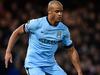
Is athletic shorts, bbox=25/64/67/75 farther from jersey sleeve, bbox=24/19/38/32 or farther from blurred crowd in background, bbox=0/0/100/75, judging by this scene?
blurred crowd in background, bbox=0/0/100/75

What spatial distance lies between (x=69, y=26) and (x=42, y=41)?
235 inches

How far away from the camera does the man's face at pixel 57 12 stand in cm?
883

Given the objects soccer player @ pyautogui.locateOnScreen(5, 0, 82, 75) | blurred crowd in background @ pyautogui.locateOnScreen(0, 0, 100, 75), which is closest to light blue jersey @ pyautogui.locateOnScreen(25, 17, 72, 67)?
soccer player @ pyautogui.locateOnScreen(5, 0, 82, 75)

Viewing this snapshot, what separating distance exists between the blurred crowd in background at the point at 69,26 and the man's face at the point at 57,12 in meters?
4.00

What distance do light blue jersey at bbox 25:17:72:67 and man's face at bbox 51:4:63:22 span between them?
0.18 meters

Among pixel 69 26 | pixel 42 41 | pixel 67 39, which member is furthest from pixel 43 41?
pixel 69 26

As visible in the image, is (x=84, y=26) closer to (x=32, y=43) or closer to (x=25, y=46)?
(x=25, y=46)

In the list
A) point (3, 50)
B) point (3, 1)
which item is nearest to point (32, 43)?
point (3, 50)

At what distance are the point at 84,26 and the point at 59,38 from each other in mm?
6334

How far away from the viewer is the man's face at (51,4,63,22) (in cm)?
883

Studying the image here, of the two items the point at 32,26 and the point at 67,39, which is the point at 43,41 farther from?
the point at 67,39

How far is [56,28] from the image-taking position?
9.07 metres

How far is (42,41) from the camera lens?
905 cm

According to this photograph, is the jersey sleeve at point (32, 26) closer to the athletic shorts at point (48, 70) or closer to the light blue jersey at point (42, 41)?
the light blue jersey at point (42, 41)
